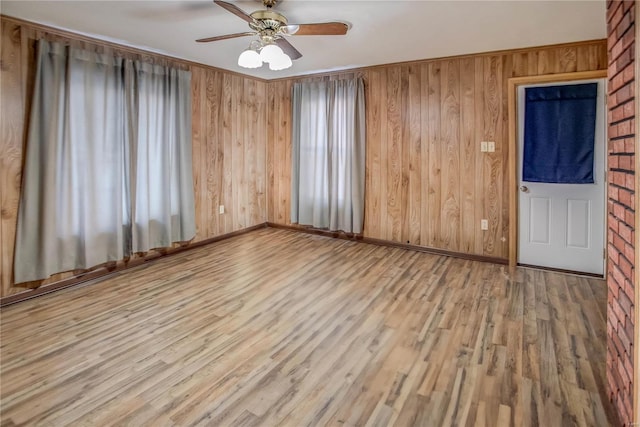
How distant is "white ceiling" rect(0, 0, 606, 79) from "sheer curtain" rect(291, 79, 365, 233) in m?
0.94

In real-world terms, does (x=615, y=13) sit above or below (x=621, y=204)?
above

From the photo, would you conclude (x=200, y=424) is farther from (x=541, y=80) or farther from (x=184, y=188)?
(x=541, y=80)

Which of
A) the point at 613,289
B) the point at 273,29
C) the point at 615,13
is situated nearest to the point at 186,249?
the point at 273,29

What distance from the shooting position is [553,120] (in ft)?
12.6

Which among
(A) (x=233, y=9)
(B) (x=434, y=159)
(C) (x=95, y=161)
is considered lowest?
(C) (x=95, y=161)

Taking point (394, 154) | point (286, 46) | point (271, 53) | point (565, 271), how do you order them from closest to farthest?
point (271, 53) < point (286, 46) < point (565, 271) < point (394, 154)

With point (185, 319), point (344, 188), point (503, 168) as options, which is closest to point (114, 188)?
point (185, 319)

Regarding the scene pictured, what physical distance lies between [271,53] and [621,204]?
90.5 inches

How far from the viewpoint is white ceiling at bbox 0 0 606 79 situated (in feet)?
9.22

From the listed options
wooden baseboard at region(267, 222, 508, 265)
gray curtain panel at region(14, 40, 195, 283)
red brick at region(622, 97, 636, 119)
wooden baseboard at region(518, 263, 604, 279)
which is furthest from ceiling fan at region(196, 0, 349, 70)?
wooden baseboard at region(518, 263, 604, 279)

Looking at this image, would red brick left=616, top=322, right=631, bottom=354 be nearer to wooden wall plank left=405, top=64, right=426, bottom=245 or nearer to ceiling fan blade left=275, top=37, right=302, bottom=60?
ceiling fan blade left=275, top=37, right=302, bottom=60

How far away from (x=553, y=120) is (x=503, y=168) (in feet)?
2.16

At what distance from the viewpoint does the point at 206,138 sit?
4.89 m

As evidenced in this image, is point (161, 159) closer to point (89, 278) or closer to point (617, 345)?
point (89, 278)
